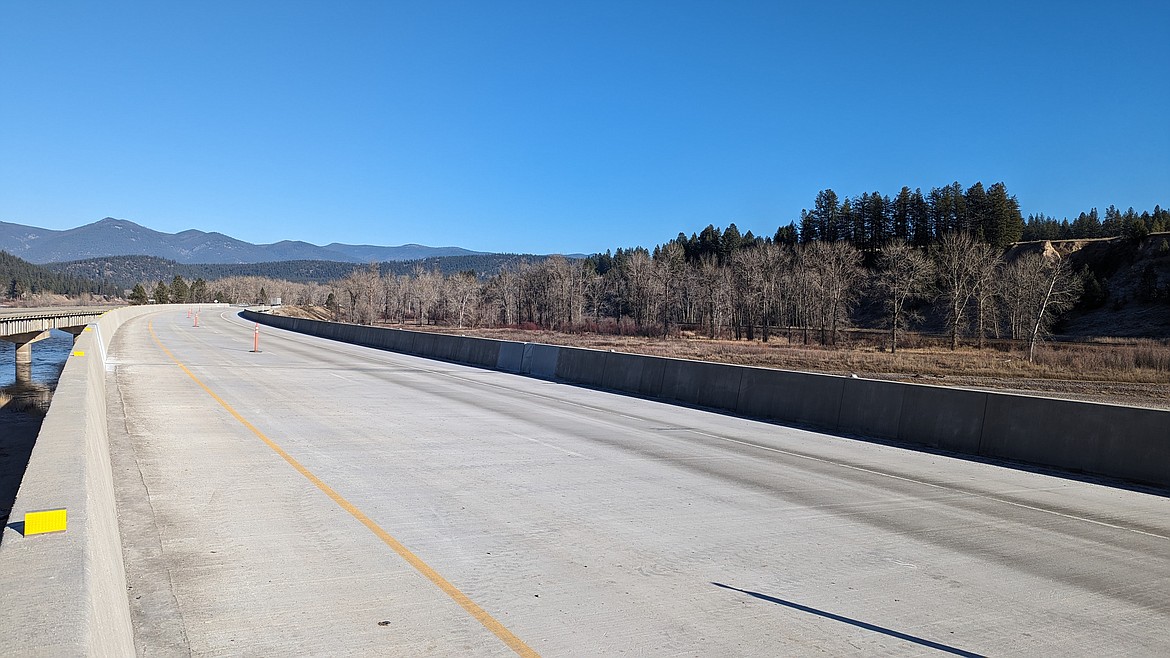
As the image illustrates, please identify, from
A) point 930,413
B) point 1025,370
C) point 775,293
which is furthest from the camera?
point 775,293

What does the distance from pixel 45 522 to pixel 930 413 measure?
527 inches

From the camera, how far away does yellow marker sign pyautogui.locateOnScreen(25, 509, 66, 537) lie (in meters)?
4.66

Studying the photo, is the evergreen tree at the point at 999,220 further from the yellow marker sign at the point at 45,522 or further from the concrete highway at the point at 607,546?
the yellow marker sign at the point at 45,522

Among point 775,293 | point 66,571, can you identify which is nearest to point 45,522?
point 66,571

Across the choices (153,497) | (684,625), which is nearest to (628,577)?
(684,625)

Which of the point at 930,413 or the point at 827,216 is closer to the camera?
the point at 930,413

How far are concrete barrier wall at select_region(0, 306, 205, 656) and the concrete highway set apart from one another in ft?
2.09

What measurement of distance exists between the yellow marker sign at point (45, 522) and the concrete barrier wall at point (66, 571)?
0.06m

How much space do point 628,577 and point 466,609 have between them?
1400mm

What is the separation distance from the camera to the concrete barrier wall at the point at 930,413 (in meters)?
11.5

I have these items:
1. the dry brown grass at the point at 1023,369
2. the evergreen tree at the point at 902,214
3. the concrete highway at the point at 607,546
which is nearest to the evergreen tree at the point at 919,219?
the evergreen tree at the point at 902,214

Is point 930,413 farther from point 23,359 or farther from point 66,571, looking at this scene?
point 23,359

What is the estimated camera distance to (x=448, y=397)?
1950cm

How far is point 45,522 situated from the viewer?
473 cm
